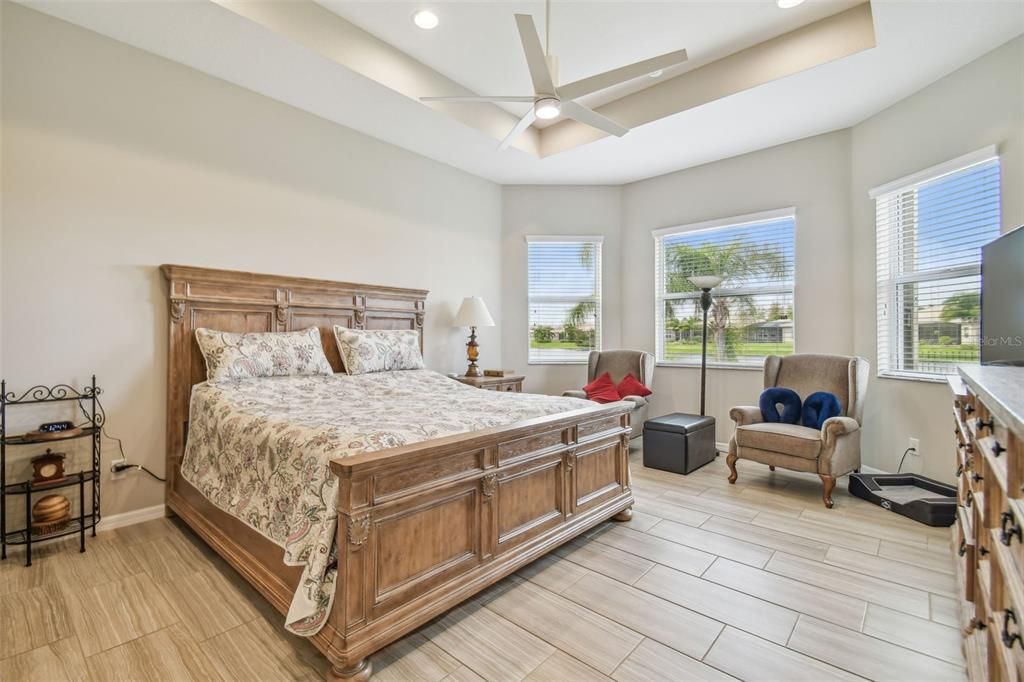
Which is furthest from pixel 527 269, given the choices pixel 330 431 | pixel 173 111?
pixel 330 431

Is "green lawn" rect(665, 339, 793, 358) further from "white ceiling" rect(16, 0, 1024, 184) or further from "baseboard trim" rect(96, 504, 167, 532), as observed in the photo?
"baseboard trim" rect(96, 504, 167, 532)

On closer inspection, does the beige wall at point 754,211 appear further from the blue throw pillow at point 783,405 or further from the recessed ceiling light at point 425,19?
the recessed ceiling light at point 425,19

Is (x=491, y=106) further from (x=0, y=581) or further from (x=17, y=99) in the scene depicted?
(x=0, y=581)

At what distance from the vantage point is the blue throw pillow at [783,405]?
3736mm

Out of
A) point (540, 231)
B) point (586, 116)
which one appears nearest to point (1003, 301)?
point (586, 116)

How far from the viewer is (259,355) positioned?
3.09 metres

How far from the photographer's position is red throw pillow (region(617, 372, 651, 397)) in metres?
4.59

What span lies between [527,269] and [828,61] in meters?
3.25

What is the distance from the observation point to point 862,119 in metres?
3.82

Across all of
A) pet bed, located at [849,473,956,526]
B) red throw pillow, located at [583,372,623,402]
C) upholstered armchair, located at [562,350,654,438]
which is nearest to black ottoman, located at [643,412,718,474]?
upholstered armchair, located at [562,350,654,438]

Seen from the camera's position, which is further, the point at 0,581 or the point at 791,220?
the point at 791,220

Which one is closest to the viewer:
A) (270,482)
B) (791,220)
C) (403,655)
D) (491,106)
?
(403,655)

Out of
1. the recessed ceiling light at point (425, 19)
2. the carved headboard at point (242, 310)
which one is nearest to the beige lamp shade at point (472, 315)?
the carved headboard at point (242, 310)

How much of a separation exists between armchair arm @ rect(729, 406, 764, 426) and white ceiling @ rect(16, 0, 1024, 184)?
7.68 ft
